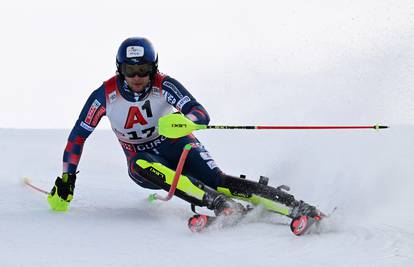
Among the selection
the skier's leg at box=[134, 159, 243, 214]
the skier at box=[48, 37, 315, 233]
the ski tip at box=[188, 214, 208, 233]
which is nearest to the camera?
the ski tip at box=[188, 214, 208, 233]

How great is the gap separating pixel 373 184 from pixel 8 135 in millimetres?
6646

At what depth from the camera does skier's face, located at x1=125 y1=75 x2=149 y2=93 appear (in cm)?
483

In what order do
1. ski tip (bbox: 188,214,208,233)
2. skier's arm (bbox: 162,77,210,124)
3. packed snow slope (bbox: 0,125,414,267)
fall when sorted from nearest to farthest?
packed snow slope (bbox: 0,125,414,267) < ski tip (bbox: 188,214,208,233) < skier's arm (bbox: 162,77,210,124)

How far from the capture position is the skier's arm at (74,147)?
4.91 meters

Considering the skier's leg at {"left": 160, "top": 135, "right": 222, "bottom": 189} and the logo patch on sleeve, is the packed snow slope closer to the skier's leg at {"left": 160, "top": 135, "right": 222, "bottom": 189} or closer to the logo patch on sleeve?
the skier's leg at {"left": 160, "top": 135, "right": 222, "bottom": 189}

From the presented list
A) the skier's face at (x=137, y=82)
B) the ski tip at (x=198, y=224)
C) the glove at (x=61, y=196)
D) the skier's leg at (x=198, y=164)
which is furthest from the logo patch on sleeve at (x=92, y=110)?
the ski tip at (x=198, y=224)

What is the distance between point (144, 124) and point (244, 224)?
50.1 inches

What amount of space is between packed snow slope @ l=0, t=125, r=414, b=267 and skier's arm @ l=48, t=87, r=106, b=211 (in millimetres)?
123

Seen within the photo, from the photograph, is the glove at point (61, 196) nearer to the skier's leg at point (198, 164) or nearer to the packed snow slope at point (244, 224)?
the packed snow slope at point (244, 224)

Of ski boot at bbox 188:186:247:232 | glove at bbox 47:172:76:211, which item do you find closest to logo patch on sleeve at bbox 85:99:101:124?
glove at bbox 47:172:76:211

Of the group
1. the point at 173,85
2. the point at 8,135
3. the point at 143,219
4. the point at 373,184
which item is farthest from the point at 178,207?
the point at 8,135

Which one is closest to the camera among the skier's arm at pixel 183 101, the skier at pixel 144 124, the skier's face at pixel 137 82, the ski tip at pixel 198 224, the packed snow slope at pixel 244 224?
the packed snow slope at pixel 244 224

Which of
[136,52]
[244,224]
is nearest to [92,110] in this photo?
[136,52]

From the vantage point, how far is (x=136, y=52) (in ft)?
15.5
